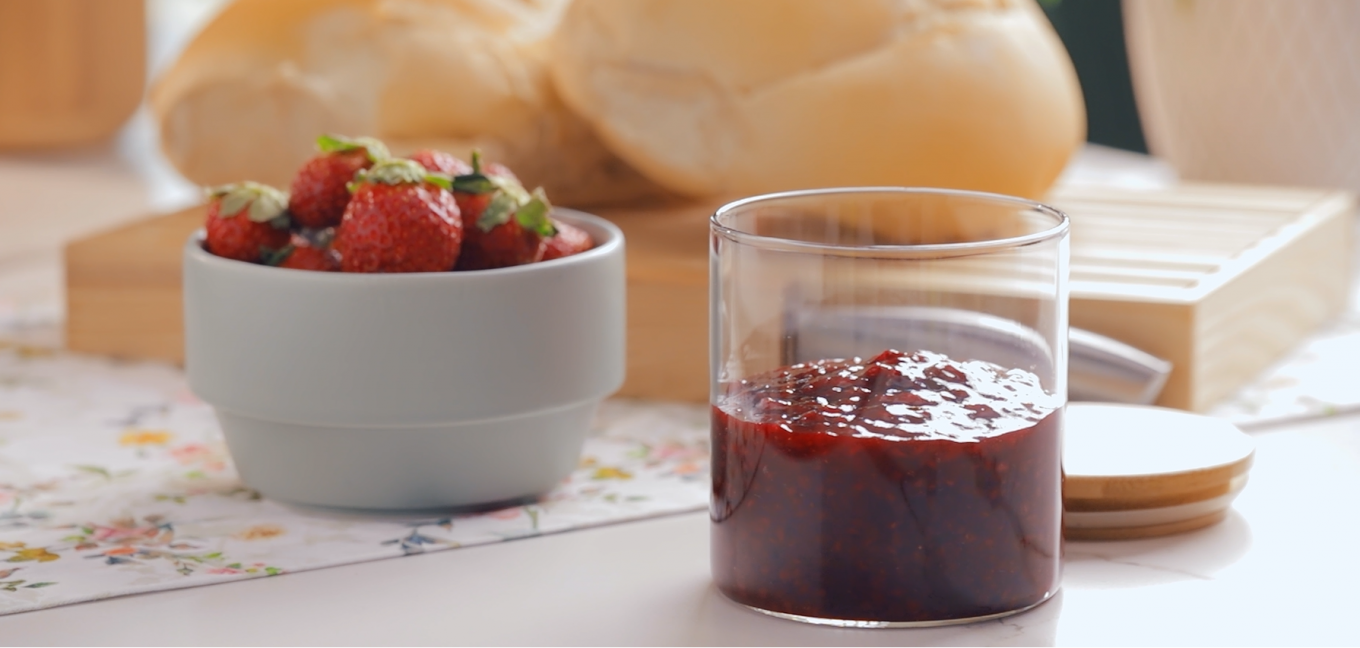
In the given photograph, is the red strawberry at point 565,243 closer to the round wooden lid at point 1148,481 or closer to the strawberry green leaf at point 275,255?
the strawberry green leaf at point 275,255

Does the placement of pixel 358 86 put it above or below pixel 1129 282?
above

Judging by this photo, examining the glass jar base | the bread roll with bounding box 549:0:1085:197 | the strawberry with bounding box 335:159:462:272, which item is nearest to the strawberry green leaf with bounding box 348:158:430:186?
the strawberry with bounding box 335:159:462:272

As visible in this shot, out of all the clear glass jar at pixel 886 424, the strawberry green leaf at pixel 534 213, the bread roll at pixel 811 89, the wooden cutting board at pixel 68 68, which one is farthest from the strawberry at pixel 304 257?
the wooden cutting board at pixel 68 68

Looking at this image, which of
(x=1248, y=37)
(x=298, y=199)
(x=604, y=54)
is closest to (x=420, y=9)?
(x=604, y=54)

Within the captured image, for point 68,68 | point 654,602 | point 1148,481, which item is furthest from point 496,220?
point 68,68

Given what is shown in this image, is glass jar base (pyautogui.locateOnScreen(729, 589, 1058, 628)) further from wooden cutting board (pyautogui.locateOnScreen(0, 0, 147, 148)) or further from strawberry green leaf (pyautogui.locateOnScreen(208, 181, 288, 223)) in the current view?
wooden cutting board (pyautogui.locateOnScreen(0, 0, 147, 148))

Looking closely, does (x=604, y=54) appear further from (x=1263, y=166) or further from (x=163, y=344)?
(x=1263, y=166)

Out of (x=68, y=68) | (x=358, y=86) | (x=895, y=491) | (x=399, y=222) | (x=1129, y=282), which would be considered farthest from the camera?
(x=68, y=68)

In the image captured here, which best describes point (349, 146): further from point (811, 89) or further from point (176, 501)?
point (811, 89)
